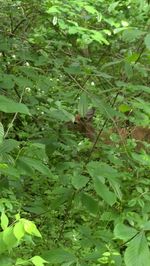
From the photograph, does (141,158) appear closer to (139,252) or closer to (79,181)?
(79,181)

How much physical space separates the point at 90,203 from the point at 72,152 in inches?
34.9

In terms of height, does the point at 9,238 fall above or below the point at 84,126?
above

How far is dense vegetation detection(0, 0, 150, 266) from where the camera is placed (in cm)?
156

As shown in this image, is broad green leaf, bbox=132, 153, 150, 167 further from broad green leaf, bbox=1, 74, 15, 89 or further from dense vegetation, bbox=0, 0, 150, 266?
broad green leaf, bbox=1, 74, 15, 89

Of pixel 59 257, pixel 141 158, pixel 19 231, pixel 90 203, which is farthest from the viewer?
pixel 141 158

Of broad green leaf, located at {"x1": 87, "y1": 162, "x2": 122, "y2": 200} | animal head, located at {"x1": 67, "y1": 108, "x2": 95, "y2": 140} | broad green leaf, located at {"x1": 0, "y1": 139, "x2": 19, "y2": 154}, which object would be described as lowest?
animal head, located at {"x1": 67, "y1": 108, "x2": 95, "y2": 140}

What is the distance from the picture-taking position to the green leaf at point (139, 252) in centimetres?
131

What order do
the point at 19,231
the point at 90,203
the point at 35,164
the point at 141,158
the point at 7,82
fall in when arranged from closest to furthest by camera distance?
1. the point at 19,231
2. the point at 35,164
3. the point at 90,203
4. the point at 7,82
5. the point at 141,158

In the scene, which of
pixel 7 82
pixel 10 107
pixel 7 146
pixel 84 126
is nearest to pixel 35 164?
pixel 7 146

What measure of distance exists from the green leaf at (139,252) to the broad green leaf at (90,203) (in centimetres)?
68

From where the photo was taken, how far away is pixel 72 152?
293 centimetres

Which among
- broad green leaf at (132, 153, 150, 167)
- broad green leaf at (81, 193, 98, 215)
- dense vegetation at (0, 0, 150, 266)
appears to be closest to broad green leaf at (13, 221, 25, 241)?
dense vegetation at (0, 0, 150, 266)

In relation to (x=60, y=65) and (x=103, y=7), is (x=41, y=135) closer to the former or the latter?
(x=60, y=65)

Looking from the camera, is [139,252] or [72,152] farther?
[72,152]
